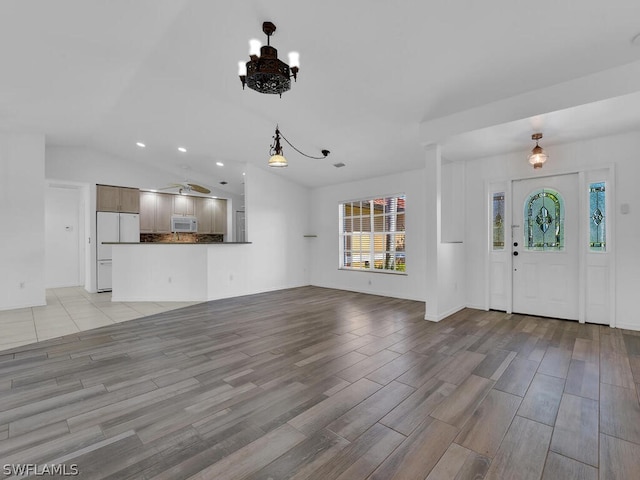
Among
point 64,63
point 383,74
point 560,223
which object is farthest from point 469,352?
point 64,63

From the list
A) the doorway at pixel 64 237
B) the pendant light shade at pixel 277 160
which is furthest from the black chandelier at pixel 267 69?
the doorway at pixel 64 237

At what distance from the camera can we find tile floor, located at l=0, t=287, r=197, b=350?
12.6 ft

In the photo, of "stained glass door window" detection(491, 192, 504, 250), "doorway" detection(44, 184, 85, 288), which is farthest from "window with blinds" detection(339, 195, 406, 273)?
"doorway" detection(44, 184, 85, 288)

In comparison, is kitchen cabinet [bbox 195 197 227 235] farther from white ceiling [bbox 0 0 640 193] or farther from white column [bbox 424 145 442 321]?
white column [bbox 424 145 442 321]

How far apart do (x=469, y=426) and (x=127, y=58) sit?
16.8ft

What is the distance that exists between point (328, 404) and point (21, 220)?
21.2ft

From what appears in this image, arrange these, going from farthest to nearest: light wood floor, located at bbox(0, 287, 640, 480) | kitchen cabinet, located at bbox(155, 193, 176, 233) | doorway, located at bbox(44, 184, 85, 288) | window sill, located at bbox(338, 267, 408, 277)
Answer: kitchen cabinet, located at bbox(155, 193, 176, 233), doorway, located at bbox(44, 184, 85, 288), window sill, located at bbox(338, 267, 408, 277), light wood floor, located at bbox(0, 287, 640, 480)

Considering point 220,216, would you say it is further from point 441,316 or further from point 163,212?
point 441,316

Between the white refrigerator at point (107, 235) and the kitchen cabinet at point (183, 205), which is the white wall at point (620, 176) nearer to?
the kitchen cabinet at point (183, 205)

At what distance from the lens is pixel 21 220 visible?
17.7 feet

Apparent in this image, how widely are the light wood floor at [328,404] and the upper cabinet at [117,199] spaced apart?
439 cm

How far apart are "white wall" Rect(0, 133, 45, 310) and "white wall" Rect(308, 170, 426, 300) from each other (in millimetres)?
5488

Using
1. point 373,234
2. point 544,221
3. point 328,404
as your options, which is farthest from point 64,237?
point 544,221

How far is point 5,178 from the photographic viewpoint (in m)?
5.25
